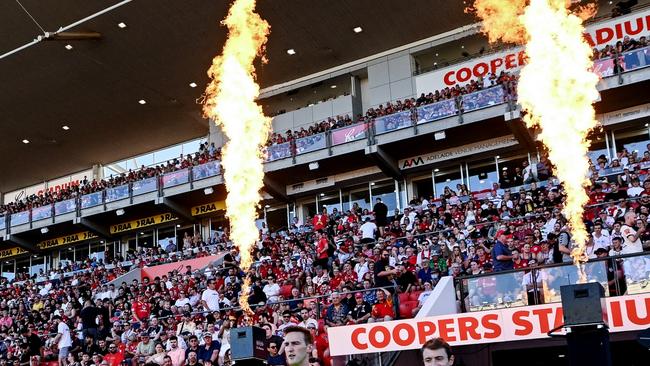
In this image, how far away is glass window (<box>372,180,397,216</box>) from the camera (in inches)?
1091

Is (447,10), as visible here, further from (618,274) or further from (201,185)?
A: (618,274)

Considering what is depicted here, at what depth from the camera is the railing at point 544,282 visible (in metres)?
10.3

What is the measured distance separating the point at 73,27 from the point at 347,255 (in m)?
14.1

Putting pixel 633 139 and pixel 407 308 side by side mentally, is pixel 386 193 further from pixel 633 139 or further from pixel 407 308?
pixel 407 308

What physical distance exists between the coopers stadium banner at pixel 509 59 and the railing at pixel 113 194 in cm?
863

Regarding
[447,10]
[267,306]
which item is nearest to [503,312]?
[267,306]

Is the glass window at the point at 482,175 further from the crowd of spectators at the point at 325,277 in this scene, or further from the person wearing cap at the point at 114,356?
the person wearing cap at the point at 114,356

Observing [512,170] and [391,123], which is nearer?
[512,170]

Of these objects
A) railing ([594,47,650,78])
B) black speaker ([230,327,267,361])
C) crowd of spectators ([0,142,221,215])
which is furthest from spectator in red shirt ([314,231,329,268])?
black speaker ([230,327,267,361])

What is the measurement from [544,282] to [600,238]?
2.30m

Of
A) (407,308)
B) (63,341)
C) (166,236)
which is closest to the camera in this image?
(407,308)

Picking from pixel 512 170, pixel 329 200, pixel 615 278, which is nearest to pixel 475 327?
pixel 615 278

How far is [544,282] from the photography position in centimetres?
1091

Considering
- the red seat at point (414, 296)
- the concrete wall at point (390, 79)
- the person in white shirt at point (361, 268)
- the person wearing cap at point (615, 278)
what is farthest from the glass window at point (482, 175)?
the person wearing cap at point (615, 278)
